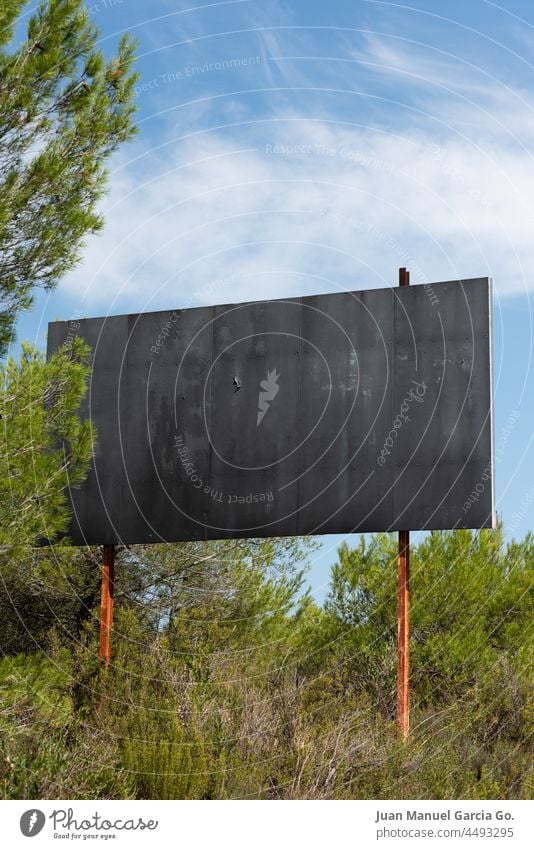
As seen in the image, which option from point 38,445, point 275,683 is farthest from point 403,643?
point 38,445

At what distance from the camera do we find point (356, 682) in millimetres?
16812

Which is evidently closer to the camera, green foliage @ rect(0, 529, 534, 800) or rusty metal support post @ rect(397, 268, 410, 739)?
green foliage @ rect(0, 529, 534, 800)

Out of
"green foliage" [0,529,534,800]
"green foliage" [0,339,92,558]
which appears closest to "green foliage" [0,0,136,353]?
"green foliage" [0,339,92,558]

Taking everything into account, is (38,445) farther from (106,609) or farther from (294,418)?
(294,418)

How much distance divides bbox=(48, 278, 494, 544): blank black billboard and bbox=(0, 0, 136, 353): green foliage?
3.13 m

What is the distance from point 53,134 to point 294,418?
477cm

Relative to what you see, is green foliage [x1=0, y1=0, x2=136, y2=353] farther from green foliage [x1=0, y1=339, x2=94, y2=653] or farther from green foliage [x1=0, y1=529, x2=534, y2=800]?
green foliage [x1=0, y1=529, x2=534, y2=800]

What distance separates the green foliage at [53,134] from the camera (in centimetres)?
1181

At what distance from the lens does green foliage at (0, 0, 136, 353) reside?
1181 cm

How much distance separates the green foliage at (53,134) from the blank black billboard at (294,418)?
123 inches

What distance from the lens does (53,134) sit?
40.0 feet

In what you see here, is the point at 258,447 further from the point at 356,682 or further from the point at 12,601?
the point at 12,601
